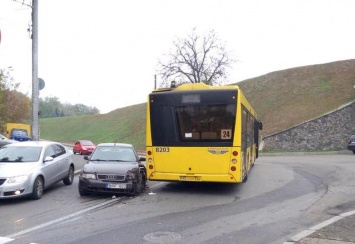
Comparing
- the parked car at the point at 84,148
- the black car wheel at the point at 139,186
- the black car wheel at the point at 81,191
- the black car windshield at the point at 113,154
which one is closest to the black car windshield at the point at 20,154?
the black car wheel at the point at 81,191

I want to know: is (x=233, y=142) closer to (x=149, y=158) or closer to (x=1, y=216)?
(x=149, y=158)

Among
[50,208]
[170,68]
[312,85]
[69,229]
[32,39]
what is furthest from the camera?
[170,68]

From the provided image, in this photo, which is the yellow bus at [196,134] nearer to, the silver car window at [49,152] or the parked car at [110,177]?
the parked car at [110,177]

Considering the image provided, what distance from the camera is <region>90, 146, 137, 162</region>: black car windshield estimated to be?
457 inches

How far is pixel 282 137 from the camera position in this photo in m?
35.3

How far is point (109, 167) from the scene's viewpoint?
34.6 ft

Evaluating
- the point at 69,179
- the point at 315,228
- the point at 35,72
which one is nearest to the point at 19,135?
the point at 35,72

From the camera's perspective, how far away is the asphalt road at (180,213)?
261 inches

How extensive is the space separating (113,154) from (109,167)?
132 cm

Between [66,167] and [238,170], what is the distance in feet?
18.9

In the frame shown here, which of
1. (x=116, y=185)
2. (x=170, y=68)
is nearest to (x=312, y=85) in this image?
(x=170, y=68)

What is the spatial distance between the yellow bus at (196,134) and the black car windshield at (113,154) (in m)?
0.97

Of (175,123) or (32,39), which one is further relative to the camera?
(32,39)

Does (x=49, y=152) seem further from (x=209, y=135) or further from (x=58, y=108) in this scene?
(x=58, y=108)
